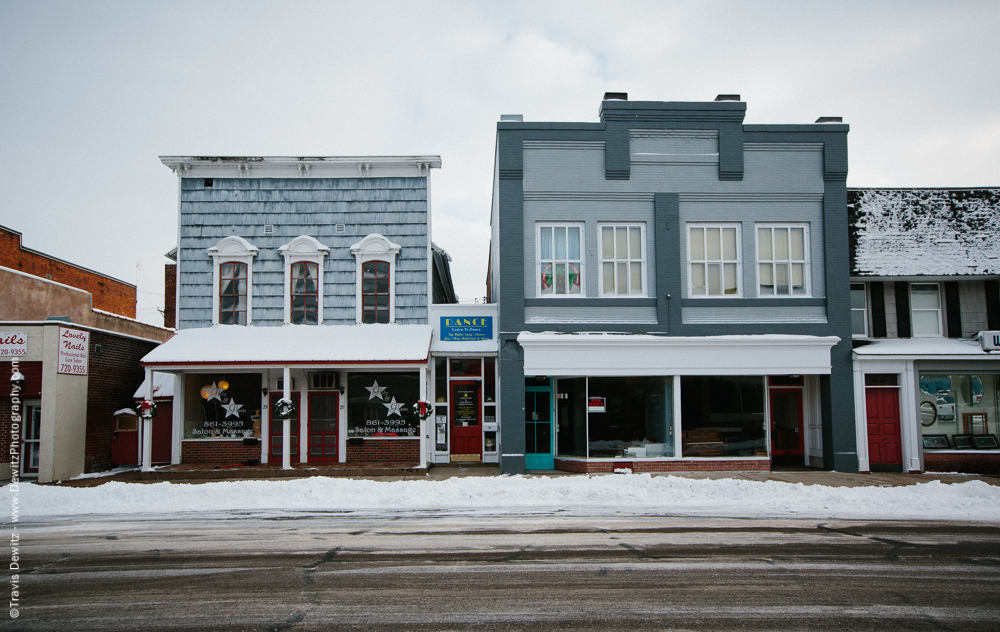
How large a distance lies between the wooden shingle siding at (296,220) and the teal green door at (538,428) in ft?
13.1

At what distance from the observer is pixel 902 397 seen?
50.6ft

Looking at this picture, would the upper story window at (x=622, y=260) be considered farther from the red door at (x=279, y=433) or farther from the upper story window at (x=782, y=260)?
the red door at (x=279, y=433)

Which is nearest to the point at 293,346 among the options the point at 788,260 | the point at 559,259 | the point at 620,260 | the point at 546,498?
the point at 559,259

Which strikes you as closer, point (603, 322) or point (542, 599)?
point (542, 599)

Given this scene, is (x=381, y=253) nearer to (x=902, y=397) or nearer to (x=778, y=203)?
(x=778, y=203)

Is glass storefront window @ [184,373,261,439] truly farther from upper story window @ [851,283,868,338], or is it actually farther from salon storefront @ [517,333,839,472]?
upper story window @ [851,283,868,338]

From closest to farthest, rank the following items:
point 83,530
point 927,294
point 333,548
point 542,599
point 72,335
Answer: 1. point 542,599
2. point 333,548
3. point 83,530
4. point 72,335
5. point 927,294

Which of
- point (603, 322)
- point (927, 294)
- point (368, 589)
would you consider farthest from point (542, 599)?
point (927, 294)

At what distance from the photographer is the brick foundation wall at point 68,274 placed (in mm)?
23438

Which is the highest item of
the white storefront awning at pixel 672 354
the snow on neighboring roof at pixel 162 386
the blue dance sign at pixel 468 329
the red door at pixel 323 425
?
the blue dance sign at pixel 468 329

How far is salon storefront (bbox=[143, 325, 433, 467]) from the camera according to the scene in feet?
53.1

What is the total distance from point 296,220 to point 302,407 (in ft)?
16.2

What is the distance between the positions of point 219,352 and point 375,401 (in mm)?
3948

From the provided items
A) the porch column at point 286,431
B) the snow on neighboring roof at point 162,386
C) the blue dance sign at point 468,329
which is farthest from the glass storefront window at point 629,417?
the snow on neighboring roof at point 162,386
